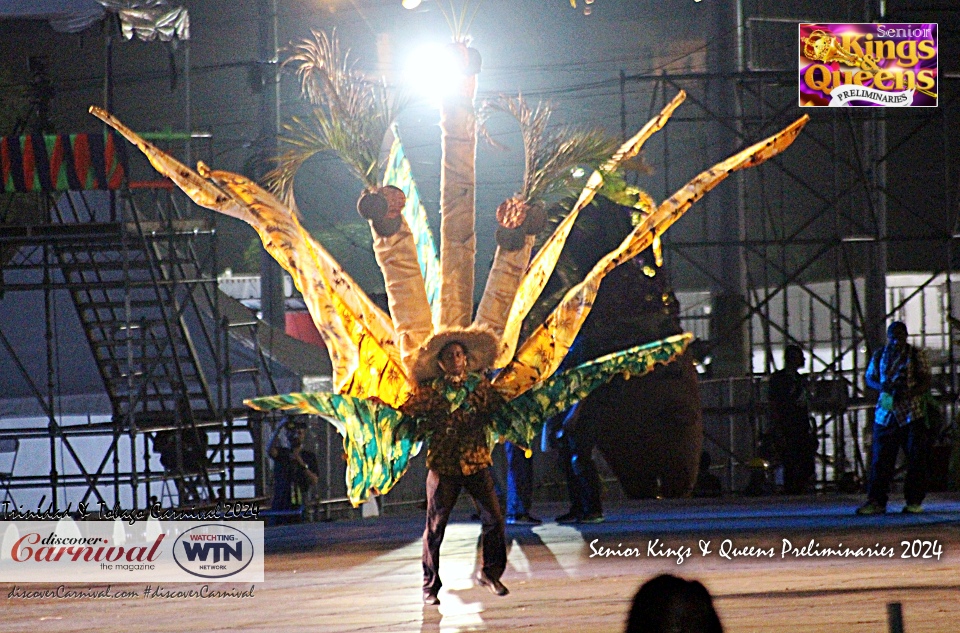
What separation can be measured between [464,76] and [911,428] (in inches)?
191

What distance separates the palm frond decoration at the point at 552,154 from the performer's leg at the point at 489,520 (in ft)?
6.09

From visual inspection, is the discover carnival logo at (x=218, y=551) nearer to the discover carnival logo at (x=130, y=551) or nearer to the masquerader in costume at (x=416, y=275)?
the discover carnival logo at (x=130, y=551)

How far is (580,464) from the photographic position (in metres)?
10.5

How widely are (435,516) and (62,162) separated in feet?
23.8

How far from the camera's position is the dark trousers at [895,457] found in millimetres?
10531

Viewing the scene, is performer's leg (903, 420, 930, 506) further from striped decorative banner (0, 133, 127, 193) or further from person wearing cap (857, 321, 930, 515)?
striped decorative banner (0, 133, 127, 193)

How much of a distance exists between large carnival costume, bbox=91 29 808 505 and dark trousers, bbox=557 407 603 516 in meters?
2.22

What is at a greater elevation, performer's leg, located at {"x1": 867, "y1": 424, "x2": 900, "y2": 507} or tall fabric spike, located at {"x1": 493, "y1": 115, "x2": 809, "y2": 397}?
tall fabric spike, located at {"x1": 493, "y1": 115, "x2": 809, "y2": 397}

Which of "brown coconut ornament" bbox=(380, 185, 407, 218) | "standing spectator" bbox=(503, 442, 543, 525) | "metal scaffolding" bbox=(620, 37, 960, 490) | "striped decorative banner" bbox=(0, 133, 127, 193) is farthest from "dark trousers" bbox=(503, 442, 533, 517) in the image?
"striped decorative banner" bbox=(0, 133, 127, 193)

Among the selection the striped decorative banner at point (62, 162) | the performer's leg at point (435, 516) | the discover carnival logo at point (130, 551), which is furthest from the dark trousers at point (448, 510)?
the striped decorative banner at point (62, 162)


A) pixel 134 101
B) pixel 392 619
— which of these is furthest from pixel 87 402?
pixel 134 101

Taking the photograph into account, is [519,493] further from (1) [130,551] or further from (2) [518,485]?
(1) [130,551]

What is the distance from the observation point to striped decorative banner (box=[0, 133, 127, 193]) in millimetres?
13031

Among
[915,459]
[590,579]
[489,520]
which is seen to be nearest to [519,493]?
[590,579]
